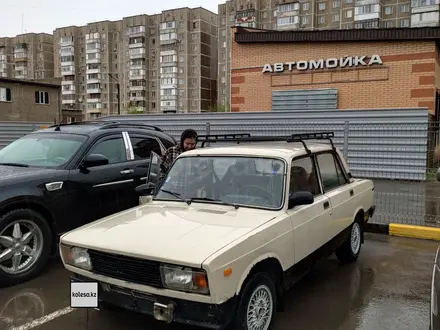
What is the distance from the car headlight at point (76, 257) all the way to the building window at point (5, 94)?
4093 cm

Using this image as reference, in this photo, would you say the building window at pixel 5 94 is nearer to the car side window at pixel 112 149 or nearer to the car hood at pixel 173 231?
the car side window at pixel 112 149

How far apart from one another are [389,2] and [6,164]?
242 ft

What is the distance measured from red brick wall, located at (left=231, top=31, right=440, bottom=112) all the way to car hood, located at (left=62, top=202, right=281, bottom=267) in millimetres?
13539

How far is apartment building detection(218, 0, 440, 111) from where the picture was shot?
204ft

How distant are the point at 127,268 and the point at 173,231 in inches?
18.0

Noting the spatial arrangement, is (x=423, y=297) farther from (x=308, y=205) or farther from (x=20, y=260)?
(x=20, y=260)

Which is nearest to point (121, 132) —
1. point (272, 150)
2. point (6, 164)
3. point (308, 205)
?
point (6, 164)

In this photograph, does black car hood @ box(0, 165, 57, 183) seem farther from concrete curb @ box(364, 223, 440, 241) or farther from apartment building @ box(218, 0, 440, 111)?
apartment building @ box(218, 0, 440, 111)

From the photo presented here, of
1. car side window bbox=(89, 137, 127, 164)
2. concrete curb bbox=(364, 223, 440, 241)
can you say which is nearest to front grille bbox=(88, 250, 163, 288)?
car side window bbox=(89, 137, 127, 164)

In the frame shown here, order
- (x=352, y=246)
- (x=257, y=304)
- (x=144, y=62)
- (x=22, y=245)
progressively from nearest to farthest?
(x=257, y=304), (x=22, y=245), (x=352, y=246), (x=144, y=62)

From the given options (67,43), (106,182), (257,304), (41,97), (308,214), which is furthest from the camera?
(67,43)

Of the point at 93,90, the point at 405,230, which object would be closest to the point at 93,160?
the point at 405,230

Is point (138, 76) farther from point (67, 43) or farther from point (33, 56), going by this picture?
point (33, 56)

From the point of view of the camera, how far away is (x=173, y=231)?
3340 mm
